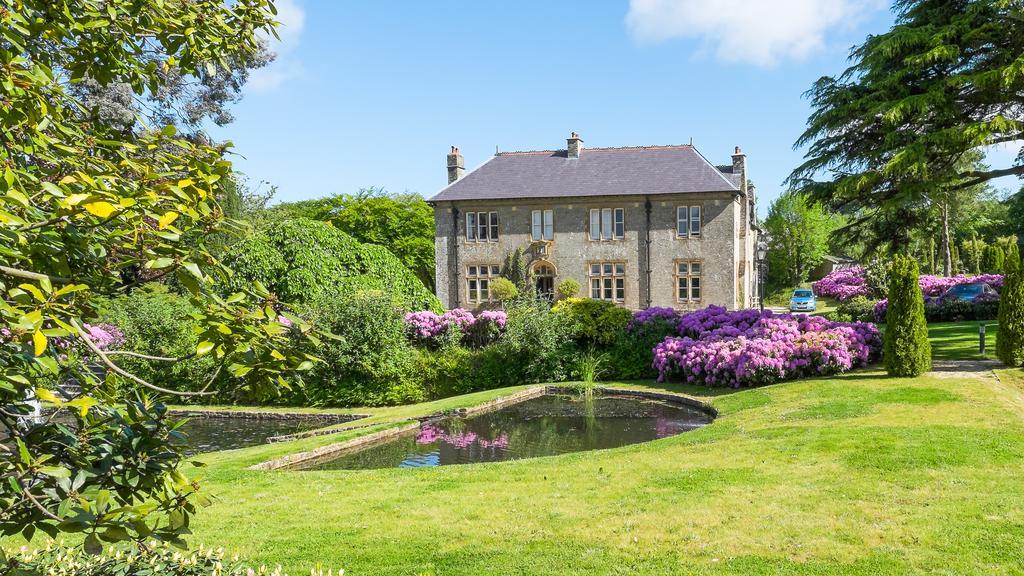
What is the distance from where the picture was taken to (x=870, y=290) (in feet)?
112

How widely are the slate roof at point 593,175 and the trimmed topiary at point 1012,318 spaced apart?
22.4 m

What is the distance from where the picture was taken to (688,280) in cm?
3769

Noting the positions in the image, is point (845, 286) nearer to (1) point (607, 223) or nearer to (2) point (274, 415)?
(1) point (607, 223)

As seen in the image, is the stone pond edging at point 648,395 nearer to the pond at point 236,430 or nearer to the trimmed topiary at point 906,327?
the trimmed topiary at point 906,327

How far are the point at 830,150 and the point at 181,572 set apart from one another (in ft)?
58.3

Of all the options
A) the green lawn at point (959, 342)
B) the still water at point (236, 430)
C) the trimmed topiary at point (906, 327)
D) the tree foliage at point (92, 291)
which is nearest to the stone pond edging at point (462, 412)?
Result: the still water at point (236, 430)

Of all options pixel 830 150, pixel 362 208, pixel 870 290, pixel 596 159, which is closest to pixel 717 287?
pixel 870 290

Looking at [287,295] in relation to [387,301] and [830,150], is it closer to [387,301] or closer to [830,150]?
[387,301]

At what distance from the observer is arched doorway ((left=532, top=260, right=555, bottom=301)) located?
128ft

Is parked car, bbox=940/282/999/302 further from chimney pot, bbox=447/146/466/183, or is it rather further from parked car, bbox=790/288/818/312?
chimney pot, bbox=447/146/466/183

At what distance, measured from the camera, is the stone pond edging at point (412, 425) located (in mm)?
10969

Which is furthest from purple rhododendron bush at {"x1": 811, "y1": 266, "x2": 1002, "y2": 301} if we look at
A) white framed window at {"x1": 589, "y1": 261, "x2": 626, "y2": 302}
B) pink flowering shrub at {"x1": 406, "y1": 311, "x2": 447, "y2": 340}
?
pink flowering shrub at {"x1": 406, "y1": 311, "x2": 447, "y2": 340}

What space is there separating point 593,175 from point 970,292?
61.1ft

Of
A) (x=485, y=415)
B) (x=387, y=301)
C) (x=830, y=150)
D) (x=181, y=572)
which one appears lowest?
(x=485, y=415)
